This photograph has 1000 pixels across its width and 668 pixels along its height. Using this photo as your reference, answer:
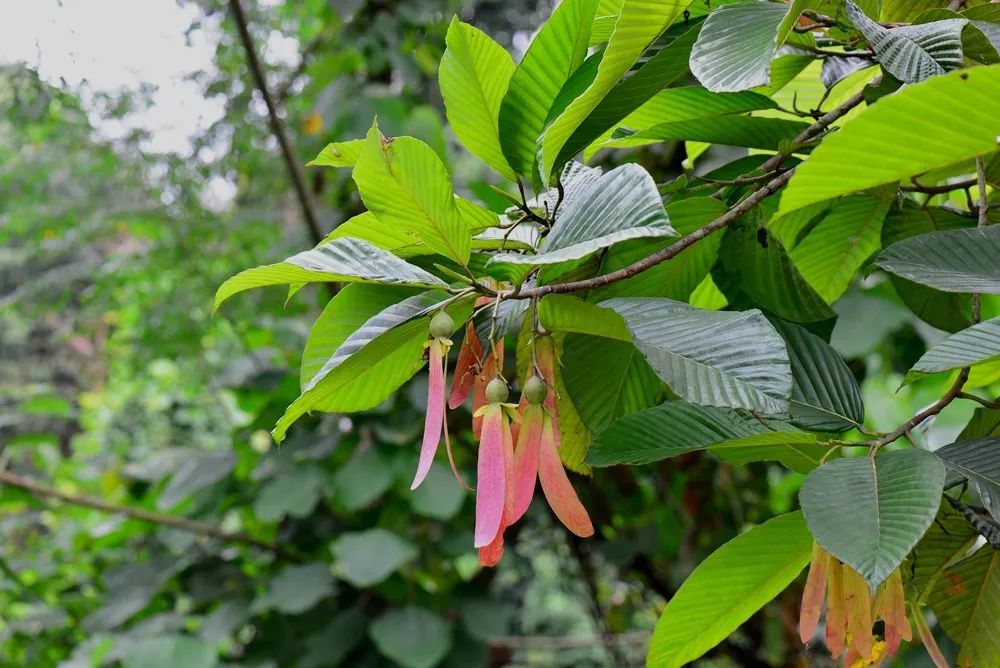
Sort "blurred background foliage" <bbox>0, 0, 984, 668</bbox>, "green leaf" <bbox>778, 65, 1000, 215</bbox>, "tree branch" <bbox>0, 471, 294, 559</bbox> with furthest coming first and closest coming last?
"tree branch" <bbox>0, 471, 294, 559</bbox> < "blurred background foliage" <bbox>0, 0, 984, 668</bbox> < "green leaf" <bbox>778, 65, 1000, 215</bbox>

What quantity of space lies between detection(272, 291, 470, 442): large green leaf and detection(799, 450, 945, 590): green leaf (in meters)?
0.16

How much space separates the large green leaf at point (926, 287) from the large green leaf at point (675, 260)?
4.4 inches

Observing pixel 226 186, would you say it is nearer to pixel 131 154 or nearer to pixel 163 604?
pixel 131 154

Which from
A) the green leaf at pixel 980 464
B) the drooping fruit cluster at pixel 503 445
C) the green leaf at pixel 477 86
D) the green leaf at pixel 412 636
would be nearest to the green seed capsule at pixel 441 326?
the drooping fruit cluster at pixel 503 445

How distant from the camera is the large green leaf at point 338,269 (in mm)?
326

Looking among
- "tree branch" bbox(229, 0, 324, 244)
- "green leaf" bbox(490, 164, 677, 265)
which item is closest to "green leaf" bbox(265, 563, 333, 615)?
"tree branch" bbox(229, 0, 324, 244)

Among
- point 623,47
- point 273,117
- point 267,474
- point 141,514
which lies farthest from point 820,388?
point 141,514

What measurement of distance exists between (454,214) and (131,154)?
1.22 m

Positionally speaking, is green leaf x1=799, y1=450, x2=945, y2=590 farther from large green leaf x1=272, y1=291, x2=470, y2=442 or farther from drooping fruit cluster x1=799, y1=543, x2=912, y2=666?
large green leaf x1=272, y1=291, x2=470, y2=442

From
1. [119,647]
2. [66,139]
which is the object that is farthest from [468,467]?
[66,139]

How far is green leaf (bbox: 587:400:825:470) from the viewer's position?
1.21ft

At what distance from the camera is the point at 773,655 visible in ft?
4.61

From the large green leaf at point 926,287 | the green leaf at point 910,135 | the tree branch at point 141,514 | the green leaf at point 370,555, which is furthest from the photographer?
the tree branch at point 141,514

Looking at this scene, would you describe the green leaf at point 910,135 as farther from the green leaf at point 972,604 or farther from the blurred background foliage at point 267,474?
the blurred background foliage at point 267,474
